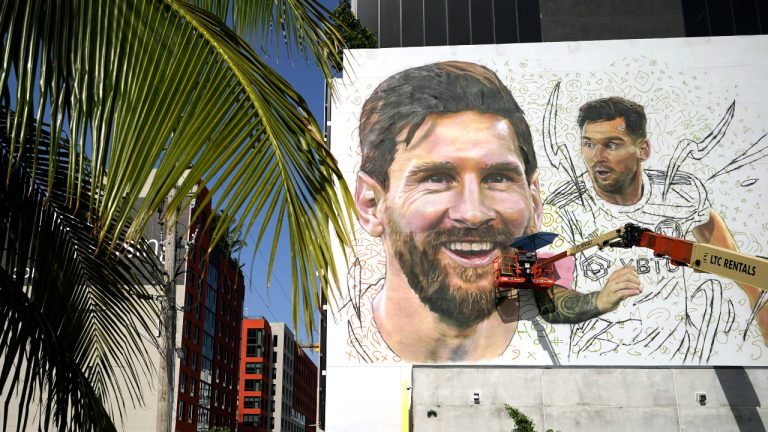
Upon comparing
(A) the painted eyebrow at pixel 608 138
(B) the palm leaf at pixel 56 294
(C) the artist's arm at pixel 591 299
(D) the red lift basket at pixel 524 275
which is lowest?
(B) the palm leaf at pixel 56 294

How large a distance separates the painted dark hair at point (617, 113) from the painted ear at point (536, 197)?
3.23m

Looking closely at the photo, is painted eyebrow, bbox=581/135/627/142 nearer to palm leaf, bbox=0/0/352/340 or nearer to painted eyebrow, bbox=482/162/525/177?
painted eyebrow, bbox=482/162/525/177

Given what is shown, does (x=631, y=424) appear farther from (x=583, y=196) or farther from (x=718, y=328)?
(x=583, y=196)

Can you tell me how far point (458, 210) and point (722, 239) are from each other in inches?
453

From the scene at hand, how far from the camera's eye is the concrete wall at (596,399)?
28875 mm

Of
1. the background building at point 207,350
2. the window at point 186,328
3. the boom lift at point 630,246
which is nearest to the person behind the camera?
the boom lift at point 630,246

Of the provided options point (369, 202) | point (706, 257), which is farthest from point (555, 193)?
point (706, 257)

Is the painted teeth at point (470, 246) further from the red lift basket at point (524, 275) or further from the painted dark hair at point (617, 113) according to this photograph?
the painted dark hair at point (617, 113)

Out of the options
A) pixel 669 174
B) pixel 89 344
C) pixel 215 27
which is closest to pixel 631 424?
pixel 669 174

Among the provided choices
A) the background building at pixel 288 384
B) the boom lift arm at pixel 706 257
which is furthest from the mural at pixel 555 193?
the background building at pixel 288 384

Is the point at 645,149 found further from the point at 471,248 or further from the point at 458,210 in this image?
the point at 471,248

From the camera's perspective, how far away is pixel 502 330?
33281 millimetres

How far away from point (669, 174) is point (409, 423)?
15.6 meters

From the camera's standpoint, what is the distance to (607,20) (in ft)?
129
